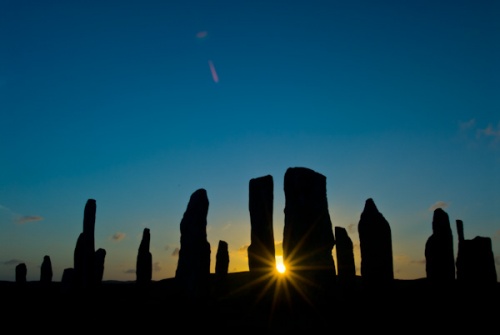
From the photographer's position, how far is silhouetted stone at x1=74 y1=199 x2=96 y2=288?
22.1m

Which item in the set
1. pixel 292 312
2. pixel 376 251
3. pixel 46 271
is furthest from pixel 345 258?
pixel 46 271

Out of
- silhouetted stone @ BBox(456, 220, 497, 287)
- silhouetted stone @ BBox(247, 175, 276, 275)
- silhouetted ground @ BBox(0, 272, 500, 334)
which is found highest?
silhouetted stone @ BBox(247, 175, 276, 275)

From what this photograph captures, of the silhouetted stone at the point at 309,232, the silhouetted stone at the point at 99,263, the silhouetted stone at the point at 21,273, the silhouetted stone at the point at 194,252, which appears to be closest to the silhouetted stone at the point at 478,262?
the silhouetted stone at the point at 309,232

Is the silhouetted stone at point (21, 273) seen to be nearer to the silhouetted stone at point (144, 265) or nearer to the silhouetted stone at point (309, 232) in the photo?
the silhouetted stone at point (144, 265)

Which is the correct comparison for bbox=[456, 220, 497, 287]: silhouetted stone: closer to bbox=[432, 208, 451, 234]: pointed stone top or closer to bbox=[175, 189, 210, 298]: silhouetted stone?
bbox=[432, 208, 451, 234]: pointed stone top

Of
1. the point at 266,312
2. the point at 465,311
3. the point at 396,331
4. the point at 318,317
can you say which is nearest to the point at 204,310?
the point at 266,312

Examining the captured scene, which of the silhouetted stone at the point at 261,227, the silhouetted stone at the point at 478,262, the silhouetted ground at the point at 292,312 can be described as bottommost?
the silhouetted ground at the point at 292,312

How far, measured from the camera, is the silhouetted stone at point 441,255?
15891 mm

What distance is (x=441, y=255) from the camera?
16.0 metres

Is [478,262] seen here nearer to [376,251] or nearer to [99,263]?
[376,251]

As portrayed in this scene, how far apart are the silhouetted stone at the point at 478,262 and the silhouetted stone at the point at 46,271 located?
73.3 ft

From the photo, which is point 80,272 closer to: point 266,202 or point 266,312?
point 266,202

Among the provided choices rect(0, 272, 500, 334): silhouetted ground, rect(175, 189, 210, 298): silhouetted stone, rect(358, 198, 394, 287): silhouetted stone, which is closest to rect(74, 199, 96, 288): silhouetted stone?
rect(0, 272, 500, 334): silhouetted ground

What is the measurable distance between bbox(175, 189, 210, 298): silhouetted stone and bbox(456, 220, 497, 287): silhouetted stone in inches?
335
